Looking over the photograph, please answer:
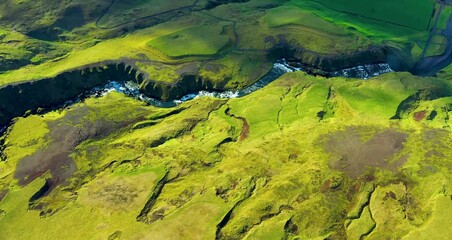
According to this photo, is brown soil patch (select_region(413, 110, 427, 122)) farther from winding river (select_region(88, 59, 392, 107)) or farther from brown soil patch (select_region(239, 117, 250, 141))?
brown soil patch (select_region(239, 117, 250, 141))

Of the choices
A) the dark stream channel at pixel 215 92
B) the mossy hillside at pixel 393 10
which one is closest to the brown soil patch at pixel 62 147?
the dark stream channel at pixel 215 92

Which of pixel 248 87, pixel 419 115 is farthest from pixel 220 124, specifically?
pixel 419 115

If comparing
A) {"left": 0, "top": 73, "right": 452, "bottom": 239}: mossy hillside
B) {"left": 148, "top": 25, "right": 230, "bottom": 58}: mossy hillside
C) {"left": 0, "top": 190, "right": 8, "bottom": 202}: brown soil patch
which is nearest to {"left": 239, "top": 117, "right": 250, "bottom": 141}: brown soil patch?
{"left": 0, "top": 73, "right": 452, "bottom": 239}: mossy hillside

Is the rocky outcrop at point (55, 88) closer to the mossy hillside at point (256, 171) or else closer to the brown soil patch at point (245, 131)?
the mossy hillside at point (256, 171)

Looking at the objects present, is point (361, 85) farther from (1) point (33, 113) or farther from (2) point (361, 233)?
(1) point (33, 113)

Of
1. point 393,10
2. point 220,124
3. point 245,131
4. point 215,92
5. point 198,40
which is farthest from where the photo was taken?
point 393,10

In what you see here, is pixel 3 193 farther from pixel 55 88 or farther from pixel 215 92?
pixel 215 92
